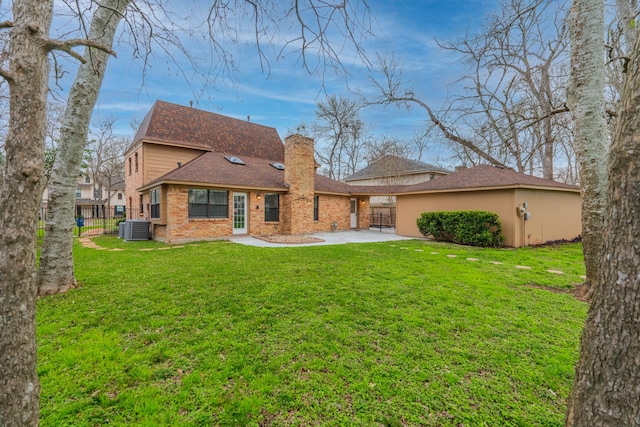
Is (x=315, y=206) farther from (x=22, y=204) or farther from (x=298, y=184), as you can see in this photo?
(x=22, y=204)

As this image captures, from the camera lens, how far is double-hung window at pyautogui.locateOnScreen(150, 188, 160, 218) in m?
11.1

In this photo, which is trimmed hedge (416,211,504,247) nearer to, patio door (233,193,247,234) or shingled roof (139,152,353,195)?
shingled roof (139,152,353,195)

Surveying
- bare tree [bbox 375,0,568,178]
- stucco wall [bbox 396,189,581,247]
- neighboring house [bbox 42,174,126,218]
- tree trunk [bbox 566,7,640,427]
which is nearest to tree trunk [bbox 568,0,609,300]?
bare tree [bbox 375,0,568,178]

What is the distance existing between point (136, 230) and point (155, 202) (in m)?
1.38

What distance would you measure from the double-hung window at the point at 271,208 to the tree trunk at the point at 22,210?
11561 mm

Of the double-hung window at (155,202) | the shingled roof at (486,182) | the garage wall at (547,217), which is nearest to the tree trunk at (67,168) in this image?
the double-hung window at (155,202)

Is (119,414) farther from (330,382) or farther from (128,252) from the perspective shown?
(128,252)

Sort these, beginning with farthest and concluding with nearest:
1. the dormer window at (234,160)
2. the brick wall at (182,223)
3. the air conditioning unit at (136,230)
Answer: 1. the dormer window at (234,160)
2. the air conditioning unit at (136,230)
3. the brick wall at (182,223)

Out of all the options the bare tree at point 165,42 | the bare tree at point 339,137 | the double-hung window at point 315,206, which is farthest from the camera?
the bare tree at point 339,137

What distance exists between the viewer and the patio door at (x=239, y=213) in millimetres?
12203

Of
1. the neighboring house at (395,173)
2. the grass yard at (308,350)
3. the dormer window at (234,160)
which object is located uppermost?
the neighboring house at (395,173)

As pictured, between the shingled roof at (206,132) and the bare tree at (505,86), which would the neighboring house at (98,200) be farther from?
the bare tree at (505,86)

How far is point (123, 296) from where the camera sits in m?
4.29

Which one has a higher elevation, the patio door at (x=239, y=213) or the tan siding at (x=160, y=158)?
the tan siding at (x=160, y=158)
